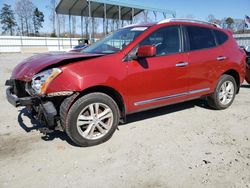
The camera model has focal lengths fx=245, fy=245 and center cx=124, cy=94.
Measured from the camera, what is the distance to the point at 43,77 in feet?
11.7

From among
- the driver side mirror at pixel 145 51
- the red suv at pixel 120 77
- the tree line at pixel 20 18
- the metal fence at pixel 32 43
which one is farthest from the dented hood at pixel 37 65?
the tree line at pixel 20 18

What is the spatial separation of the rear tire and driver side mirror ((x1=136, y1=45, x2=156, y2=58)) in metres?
2.31

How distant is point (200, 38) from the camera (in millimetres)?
5059

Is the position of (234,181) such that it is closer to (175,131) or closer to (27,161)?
(175,131)

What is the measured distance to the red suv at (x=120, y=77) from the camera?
3.57 metres

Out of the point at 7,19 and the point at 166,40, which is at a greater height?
the point at 7,19

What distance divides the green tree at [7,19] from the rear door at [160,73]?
6915 cm

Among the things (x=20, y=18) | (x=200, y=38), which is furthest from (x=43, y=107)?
(x=20, y=18)

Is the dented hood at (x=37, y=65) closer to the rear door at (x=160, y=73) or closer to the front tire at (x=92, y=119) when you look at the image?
the front tire at (x=92, y=119)

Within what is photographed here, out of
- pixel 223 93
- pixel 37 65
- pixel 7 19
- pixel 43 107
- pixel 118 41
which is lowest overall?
pixel 223 93

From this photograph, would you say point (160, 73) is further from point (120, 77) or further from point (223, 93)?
point (223, 93)

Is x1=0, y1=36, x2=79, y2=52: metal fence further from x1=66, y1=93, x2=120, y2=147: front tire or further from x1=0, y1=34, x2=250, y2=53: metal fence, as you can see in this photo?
x1=66, y1=93, x2=120, y2=147: front tire

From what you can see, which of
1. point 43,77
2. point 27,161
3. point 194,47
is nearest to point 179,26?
point 194,47

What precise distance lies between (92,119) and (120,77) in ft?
2.61
